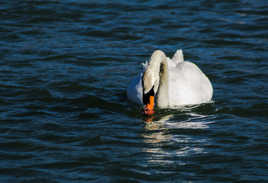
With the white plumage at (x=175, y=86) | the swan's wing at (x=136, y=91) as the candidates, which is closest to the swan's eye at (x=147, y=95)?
the white plumage at (x=175, y=86)

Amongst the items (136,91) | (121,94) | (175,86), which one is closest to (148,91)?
(136,91)

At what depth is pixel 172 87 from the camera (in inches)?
450

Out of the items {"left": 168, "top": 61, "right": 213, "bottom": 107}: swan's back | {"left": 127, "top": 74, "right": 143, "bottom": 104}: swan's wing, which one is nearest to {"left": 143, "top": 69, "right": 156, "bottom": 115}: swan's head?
{"left": 127, "top": 74, "right": 143, "bottom": 104}: swan's wing

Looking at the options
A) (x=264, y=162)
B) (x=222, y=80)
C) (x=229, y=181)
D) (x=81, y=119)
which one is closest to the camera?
(x=229, y=181)

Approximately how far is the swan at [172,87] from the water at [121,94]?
207mm

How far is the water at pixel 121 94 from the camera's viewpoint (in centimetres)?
874

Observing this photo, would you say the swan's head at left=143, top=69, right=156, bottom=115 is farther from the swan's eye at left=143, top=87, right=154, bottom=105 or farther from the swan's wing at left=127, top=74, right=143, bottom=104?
the swan's wing at left=127, top=74, right=143, bottom=104

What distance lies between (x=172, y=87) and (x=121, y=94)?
1419 mm

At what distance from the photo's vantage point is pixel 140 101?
11.4 metres

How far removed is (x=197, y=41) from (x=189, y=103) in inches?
192

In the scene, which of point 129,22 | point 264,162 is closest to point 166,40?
point 129,22

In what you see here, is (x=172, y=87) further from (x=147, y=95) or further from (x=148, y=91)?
(x=148, y=91)

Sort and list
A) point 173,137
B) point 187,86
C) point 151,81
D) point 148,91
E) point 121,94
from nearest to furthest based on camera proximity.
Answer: point 151,81 → point 148,91 → point 173,137 → point 187,86 → point 121,94

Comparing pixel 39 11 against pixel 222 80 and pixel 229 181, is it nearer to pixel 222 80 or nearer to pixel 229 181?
pixel 222 80
